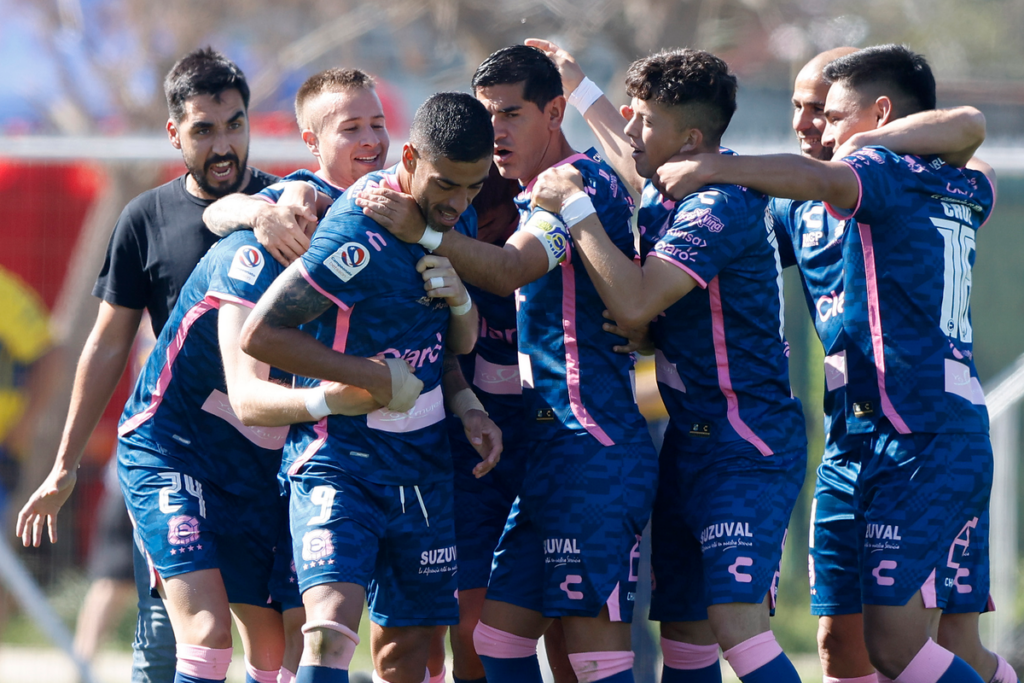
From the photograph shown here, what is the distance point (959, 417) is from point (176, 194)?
10.2ft

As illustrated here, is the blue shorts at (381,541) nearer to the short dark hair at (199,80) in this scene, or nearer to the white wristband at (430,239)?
the white wristband at (430,239)

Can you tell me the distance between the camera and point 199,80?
4.92 meters

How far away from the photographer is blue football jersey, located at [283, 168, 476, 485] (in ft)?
12.0

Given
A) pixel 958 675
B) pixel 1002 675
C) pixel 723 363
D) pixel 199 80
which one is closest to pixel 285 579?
pixel 723 363

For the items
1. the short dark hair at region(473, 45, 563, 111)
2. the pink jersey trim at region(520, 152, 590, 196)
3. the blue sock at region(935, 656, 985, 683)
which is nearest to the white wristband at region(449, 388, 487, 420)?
the pink jersey trim at region(520, 152, 590, 196)

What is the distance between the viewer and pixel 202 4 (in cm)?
1409

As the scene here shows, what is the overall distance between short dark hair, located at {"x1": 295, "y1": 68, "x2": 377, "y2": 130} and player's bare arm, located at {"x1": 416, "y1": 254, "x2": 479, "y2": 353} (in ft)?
3.57

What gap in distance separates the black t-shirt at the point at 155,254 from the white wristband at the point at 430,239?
4.28ft

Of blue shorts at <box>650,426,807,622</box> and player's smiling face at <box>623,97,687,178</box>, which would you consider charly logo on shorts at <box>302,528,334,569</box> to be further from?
player's smiling face at <box>623,97,687,178</box>

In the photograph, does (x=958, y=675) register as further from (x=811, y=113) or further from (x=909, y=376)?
(x=811, y=113)

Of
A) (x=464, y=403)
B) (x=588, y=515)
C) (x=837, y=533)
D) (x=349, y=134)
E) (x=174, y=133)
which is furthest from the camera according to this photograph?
(x=174, y=133)

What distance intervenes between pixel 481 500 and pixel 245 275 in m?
1.30

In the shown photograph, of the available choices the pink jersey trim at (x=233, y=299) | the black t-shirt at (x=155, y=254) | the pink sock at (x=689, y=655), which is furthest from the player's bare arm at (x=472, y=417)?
the black t-shirt at (x=155, y=254)

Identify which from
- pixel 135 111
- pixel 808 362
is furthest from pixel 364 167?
pixel 135 111
